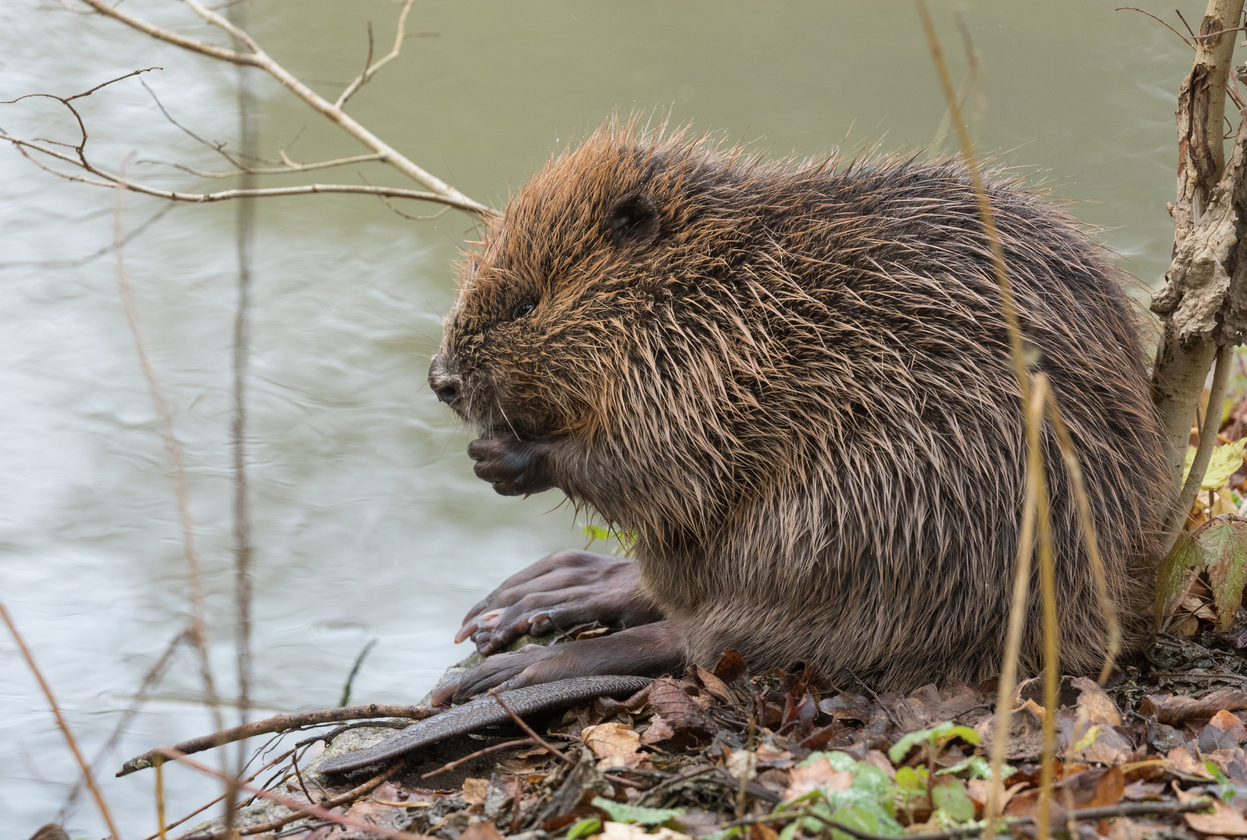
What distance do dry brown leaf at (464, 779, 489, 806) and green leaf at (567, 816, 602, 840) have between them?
441mm

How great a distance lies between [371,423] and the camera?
6801 mm

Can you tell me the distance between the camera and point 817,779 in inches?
73.9

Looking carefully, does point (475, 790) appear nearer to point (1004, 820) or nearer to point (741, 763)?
point (741, 763)

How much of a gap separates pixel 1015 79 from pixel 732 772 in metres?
7.17

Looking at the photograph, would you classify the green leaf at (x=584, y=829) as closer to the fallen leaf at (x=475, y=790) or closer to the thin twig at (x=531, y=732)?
the thin twig at (x=531, y=732)

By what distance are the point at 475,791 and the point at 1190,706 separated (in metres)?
1.69

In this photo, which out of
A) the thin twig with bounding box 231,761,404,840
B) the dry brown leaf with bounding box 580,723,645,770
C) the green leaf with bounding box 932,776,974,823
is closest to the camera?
the green leaf with bounding box 932,776,974,823

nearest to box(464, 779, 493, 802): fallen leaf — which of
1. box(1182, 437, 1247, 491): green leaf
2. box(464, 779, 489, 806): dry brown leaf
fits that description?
box(464, 779, 489, 806): dry brown leaf

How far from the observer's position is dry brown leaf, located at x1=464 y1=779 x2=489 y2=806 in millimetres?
2305

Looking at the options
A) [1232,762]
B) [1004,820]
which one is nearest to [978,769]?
[1004,820]

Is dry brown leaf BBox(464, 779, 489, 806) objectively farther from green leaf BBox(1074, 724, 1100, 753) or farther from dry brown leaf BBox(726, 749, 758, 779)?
green leaf BBox(1074, 724, 1100, 753)

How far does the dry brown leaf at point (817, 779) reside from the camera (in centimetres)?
185

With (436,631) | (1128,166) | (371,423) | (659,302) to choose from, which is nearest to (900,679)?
(659,302)

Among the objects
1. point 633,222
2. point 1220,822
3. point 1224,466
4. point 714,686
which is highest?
point 633,222
